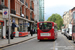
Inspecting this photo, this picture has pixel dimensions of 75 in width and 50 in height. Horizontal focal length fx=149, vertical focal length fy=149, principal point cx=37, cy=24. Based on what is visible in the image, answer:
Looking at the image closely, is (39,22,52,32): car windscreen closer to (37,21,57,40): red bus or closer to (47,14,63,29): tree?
(37,21,57,40): red bus

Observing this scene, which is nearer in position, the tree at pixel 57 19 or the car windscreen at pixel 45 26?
the car windscreen at pixel 45 26

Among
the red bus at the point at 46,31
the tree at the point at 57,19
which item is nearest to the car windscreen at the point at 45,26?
the red bus at the point at 46,31

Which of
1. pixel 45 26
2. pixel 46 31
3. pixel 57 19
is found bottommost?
pixel 46 31

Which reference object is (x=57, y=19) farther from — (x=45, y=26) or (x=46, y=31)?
(x=46, y=31)

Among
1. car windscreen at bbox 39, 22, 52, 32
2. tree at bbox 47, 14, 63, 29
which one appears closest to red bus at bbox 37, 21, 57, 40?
car windscreen at bbox 39, 22, 52, 32

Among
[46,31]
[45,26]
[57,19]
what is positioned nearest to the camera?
[46,31]

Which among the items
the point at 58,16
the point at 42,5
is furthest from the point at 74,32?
the point at 58,16

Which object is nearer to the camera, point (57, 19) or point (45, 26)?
point (45, 26)

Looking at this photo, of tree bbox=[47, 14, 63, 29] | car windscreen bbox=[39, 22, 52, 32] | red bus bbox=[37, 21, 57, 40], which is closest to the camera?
red bus bbox=[37, 21, 57, 40]

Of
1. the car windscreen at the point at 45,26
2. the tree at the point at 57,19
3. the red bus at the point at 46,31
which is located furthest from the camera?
the tree at the point at 57,19

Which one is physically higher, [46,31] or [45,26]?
[45,26]

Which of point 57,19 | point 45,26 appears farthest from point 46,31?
point 57,19

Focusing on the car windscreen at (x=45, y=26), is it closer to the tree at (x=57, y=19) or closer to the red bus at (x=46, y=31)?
the red bus at (x=46, y=31)

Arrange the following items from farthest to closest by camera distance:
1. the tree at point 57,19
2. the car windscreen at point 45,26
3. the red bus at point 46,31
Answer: the tree at point 57,19, the car windscreen at point 45,26, the red bus at point 46,31
